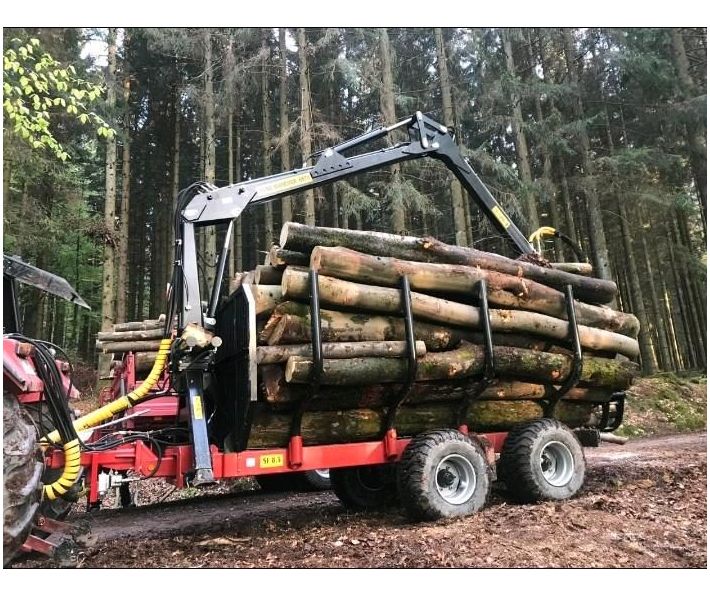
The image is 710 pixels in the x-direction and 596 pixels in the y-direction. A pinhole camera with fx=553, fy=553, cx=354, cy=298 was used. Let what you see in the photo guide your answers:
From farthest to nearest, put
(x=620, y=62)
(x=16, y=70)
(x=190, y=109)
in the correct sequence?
A: (x=190, y=109) → (x=620, y=62) → (x=16, y=70)

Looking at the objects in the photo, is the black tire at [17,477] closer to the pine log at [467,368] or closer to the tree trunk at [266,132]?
the pine log at [467,368]

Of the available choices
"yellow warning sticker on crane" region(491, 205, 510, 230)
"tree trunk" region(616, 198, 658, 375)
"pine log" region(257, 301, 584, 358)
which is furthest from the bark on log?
"tree trunk" region(616, 198, 658, 375)

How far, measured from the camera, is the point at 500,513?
214 inches

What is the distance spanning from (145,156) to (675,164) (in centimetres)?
1637

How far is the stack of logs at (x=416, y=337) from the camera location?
5277 millimetres

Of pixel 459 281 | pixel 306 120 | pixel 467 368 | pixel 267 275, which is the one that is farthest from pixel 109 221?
pixel 467 368

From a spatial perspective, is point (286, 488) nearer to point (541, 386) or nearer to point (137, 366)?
point (137, 366)

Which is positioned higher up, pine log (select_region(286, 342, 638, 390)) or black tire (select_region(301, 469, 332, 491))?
pine log (select_region(286, 342, 638, 390))

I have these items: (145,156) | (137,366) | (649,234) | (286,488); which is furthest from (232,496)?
(649,234)

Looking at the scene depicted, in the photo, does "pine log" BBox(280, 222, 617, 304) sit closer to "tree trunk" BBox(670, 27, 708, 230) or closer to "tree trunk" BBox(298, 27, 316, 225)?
"tree trunk" BBox(670, 27, 708, 230)

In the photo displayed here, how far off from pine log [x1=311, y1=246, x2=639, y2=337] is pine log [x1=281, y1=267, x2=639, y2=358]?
0.11 metres

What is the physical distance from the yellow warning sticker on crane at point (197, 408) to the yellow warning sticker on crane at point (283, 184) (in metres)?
2.20

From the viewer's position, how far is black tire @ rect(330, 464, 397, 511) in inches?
262

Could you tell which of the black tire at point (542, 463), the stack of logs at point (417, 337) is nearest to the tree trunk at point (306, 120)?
the stack of logs at point (417, 337)
